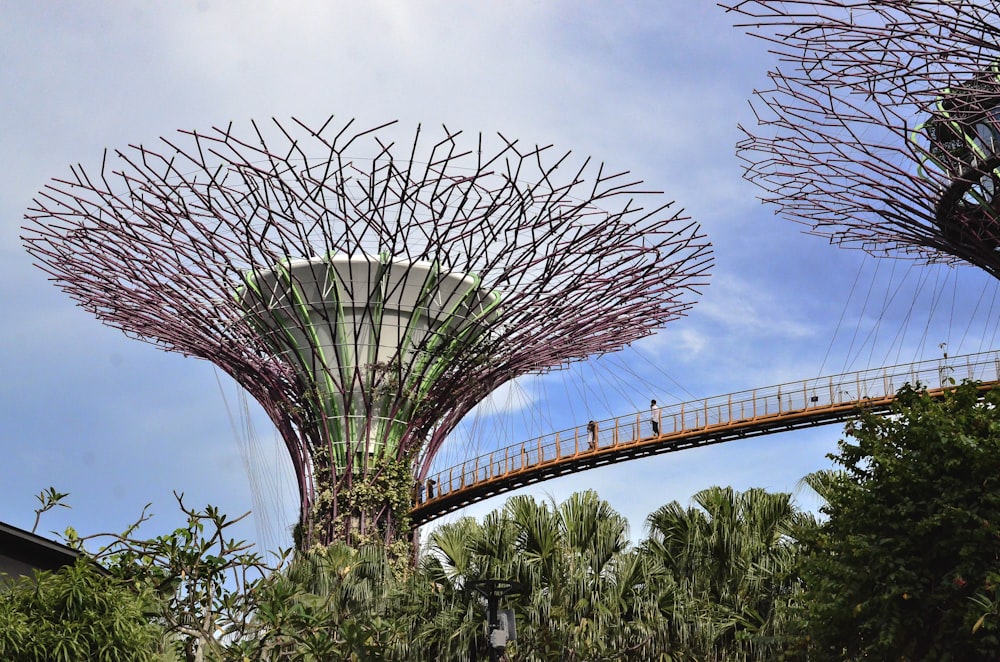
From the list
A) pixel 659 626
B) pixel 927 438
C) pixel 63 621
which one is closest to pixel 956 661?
pixel 927 438

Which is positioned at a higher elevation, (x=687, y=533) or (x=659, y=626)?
(x=687, y=533)

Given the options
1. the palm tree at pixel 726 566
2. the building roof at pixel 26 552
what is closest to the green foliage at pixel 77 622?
the building roof at pixel 26 552

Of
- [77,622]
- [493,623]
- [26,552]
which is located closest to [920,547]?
[493,623]

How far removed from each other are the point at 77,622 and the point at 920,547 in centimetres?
976

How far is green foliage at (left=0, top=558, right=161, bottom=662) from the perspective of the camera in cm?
1245

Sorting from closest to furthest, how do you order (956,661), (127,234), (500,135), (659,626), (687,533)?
1. (956,661)
2. (659,626)
3. (687,533)
4. (500,135)
5. (127,234)

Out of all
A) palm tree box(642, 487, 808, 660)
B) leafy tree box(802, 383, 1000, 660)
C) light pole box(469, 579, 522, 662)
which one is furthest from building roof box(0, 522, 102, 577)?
leafy tree box(802, 383, 1000, 660)

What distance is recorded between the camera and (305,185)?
2730 cm

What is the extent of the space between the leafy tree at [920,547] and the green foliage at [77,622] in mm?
8282

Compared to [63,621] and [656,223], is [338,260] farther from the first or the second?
[63,621]

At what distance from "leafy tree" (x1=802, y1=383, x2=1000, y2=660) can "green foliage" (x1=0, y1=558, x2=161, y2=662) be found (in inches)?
326

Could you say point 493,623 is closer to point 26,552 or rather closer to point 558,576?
point 558,576

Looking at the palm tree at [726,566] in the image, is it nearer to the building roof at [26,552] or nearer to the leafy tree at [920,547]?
the leafy tree at [920,547]

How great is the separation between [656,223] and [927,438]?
15614mm
